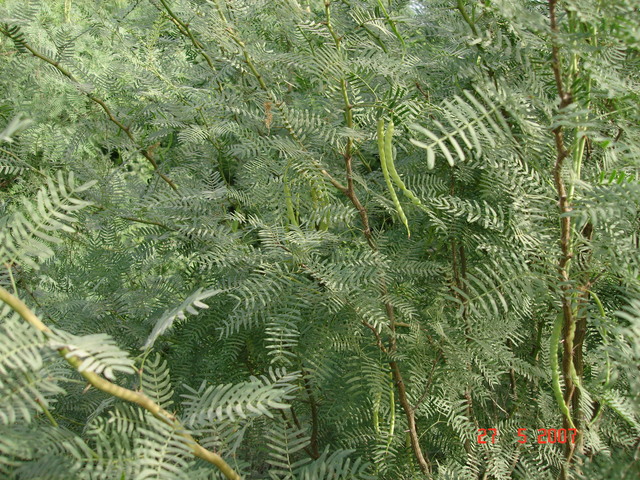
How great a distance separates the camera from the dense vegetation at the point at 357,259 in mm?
378

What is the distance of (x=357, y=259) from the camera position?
1.91 ft

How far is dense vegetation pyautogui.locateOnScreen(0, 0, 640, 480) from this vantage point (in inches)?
14.9

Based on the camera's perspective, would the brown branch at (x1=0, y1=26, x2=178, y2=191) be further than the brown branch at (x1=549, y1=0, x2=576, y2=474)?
Yes

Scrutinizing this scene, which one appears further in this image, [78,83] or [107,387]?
[78,83]

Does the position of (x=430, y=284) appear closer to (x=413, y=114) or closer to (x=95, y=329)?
(x=413, y=114)

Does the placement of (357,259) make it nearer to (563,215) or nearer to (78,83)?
(563,215)

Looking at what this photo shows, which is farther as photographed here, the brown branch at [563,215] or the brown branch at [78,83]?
the brown branch at [78,83]

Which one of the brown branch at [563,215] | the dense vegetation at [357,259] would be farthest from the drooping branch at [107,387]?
the brown branch at [563,215]
